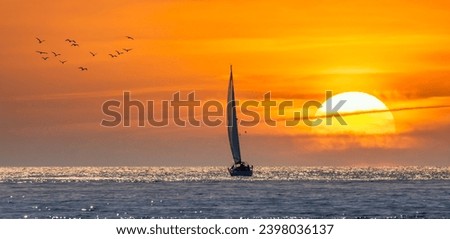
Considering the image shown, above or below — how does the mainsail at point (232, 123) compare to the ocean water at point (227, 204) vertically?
above

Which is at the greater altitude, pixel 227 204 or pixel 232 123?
pixel 232 123

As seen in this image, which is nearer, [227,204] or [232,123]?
[227,204]

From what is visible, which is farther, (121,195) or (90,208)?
(121,195)

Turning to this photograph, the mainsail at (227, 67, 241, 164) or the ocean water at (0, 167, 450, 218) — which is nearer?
the ocean water at (0, 167, 450, 218)

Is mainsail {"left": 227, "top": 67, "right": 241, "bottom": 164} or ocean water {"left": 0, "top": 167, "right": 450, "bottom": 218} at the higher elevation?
mainsail {"left": 227, "top": 67, "right": 241, "bottom": 164}

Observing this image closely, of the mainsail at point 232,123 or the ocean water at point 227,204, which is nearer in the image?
the ocean water at point 227,204

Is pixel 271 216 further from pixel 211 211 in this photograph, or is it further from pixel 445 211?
pixel 445 211

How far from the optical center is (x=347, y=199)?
115 meters

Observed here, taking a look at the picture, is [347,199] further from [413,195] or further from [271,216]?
[271,216]
